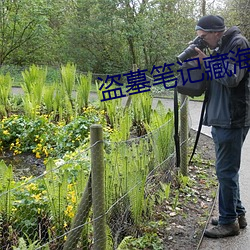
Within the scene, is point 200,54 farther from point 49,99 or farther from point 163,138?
point 49,99

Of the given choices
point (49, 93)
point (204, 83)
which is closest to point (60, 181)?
point (204, 83)

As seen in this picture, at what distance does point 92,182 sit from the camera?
96.3 inches

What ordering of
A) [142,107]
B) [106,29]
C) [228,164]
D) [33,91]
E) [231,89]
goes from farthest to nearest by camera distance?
[106,29] → [33,91] → [142,107] → [228,164] → [231,89]

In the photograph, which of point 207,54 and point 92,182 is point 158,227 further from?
point 207,54

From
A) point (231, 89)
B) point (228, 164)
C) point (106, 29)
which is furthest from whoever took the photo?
point (106, 29)

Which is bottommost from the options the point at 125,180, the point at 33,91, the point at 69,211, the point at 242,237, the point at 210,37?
the point at 242,237

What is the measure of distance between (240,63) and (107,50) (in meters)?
13.8

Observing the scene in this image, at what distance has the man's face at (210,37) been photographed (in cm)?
301

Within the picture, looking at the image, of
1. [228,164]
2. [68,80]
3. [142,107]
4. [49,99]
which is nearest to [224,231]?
[228,164]

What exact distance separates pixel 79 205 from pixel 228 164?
1328mm

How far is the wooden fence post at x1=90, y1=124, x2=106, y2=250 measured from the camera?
Answer: 2.40m

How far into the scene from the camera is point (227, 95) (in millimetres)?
3010

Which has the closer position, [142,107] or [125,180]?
[125,180]

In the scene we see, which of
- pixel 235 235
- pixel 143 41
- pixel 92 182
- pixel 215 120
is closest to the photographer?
pixel 92 182
